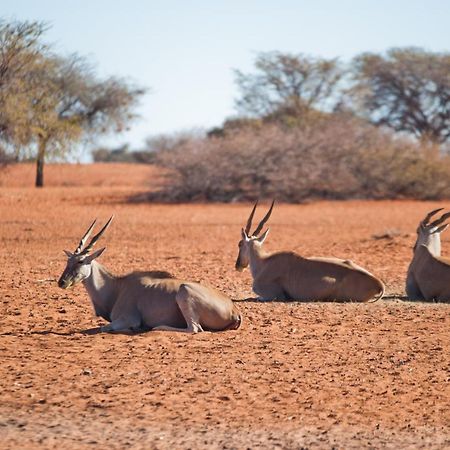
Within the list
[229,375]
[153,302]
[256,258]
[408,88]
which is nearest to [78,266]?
[153,302]

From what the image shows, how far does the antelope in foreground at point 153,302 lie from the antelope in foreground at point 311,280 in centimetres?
218

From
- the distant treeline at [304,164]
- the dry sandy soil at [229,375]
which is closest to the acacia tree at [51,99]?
the distant treeline at [304,164]

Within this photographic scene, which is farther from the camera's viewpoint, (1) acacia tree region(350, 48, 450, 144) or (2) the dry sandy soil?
(1) acacia tree region(350, 48, 450, 144)

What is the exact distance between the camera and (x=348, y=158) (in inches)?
1328

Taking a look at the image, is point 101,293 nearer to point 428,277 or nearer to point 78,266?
point 78,266

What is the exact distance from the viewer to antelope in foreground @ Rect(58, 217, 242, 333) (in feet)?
30.5

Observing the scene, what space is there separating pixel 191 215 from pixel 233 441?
20.5m

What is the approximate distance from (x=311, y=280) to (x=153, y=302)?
2656mm

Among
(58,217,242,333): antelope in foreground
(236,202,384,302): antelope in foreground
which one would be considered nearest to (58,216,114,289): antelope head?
(58,217,242,333): antelope in foreground

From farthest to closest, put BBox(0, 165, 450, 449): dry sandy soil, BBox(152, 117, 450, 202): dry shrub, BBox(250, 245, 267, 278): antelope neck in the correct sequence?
BBox(152, 117, 450, 202): dry shrub
BBox(250, 245, 267, 278): antelope neck
BBox(0, 165, 450, 449): dry sandy soil

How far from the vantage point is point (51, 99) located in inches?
1107

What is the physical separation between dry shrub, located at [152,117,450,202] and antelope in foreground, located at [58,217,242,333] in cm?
2164

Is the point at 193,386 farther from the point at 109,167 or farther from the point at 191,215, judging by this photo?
the point at 109,167

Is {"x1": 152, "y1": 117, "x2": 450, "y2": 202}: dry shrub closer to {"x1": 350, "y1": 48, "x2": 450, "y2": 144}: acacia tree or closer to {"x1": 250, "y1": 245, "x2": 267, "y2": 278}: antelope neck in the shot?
{"x1": 350, "y1": 48, "x2": 450, "y2": 144}: acacia tree
